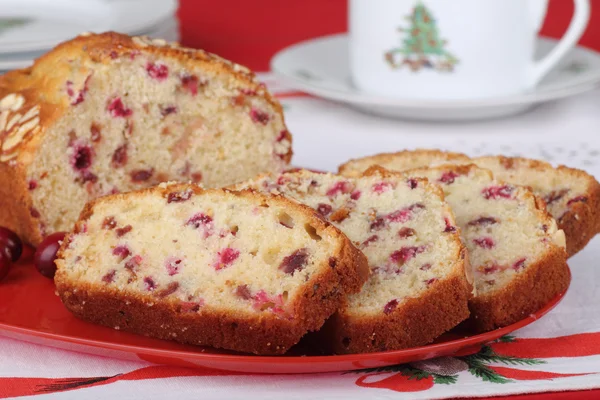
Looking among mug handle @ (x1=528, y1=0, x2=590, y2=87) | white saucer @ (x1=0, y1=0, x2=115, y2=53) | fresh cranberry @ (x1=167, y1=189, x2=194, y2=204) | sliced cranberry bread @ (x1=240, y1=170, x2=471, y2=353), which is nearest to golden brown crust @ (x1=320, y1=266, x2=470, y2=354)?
sliced cranberry bread @ (x1=240, y1=170, x2=471, y2=353)

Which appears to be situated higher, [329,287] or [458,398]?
[329,287]

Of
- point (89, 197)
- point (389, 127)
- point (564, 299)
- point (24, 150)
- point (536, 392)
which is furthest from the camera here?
point (389, 127)

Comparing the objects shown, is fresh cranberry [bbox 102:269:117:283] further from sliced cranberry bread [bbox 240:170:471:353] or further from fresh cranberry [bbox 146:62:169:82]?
fresh cranberry [bbox 146:62:169:82]

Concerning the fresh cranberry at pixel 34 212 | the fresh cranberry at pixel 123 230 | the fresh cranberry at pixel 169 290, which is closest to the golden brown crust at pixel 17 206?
the fresh cranberry at pixel 34 212

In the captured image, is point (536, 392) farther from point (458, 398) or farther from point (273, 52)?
point (273, 52)

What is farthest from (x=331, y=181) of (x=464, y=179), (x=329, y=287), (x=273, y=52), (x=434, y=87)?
(x=273, y=52)

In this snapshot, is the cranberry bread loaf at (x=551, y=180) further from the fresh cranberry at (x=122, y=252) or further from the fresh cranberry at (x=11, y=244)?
the fresh cranberry at (x=11, y=244)
